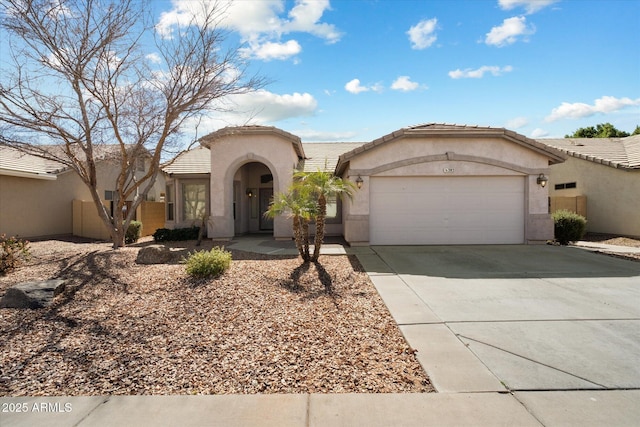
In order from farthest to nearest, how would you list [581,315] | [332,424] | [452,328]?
[581,315]
[452,328]
[332,424]

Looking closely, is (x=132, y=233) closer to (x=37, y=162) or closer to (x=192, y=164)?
(x=192, y=164)

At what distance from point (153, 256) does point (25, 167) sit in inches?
428

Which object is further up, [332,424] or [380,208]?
[380,208]

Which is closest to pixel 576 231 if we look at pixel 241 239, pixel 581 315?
pixel 581 315

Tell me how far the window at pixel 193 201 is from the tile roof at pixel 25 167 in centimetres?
551

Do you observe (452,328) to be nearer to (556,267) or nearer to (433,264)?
(433,264)

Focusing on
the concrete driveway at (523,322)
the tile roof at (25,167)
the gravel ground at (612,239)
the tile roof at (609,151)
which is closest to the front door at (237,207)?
the tile roof at (25,167)

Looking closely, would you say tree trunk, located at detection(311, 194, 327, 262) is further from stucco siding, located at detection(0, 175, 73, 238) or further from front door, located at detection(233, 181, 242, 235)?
stucco siding, located at detection(0, 175, 73, 238)

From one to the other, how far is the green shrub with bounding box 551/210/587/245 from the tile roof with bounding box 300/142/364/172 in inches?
389

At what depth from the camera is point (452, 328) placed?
4.88 m

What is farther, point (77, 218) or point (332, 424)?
point (77, 218)

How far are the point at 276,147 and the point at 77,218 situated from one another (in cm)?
1142

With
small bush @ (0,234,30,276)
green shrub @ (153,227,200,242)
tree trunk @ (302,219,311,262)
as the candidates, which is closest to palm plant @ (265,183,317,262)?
tree trunk @ (302,219,311,262)

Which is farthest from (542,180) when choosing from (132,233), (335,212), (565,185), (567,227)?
(132,233)
